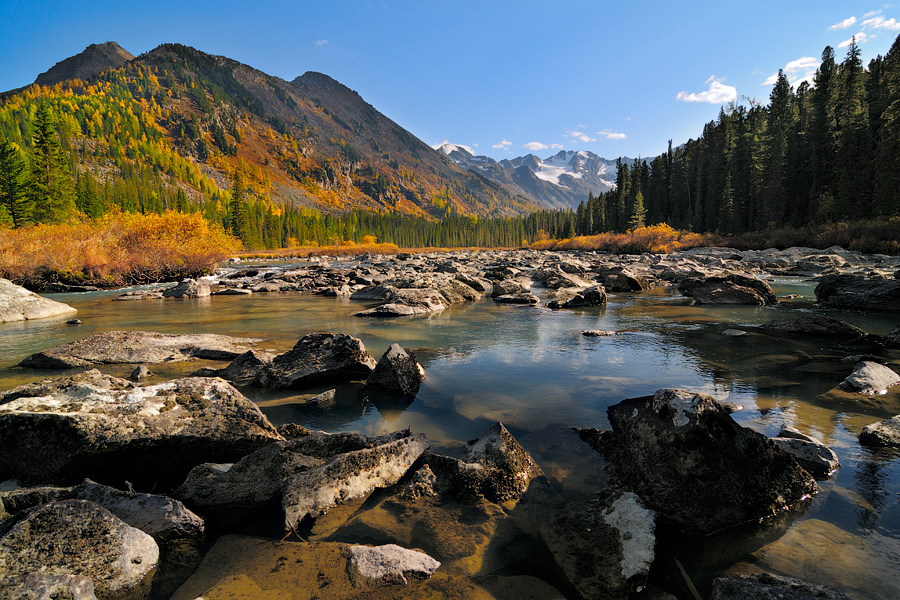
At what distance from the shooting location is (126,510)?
111 inches

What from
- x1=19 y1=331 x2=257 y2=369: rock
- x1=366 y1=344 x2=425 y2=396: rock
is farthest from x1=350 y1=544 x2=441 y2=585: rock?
x1=19 y1=331 x2=257 y2=369: rock

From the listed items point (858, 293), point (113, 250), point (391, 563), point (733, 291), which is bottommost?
point (391, 563)

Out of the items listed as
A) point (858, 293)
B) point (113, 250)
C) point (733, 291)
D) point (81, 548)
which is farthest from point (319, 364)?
point (113, 250)

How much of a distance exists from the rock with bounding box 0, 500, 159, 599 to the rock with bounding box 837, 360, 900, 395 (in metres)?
8.23

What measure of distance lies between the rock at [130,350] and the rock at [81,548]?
17.7ft

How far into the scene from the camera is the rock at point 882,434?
3904 millimetres

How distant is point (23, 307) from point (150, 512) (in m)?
14.4

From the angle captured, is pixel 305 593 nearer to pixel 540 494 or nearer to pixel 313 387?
pixel 540 494

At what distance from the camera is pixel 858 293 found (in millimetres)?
12266

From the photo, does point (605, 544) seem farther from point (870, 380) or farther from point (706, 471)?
point (870, 380)

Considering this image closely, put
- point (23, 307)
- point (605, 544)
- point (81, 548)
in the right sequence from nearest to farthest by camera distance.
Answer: point (81, 548), point (605, 544), point (23, 307)

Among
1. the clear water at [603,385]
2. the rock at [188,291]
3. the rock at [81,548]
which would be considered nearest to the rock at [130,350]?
the clear water at [603,385]

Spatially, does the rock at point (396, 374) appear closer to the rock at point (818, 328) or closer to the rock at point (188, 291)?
the rock at point (818, 328)

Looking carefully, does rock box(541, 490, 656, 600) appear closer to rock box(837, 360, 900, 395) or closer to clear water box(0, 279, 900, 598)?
clear water box(0, 279, 900, 598)
